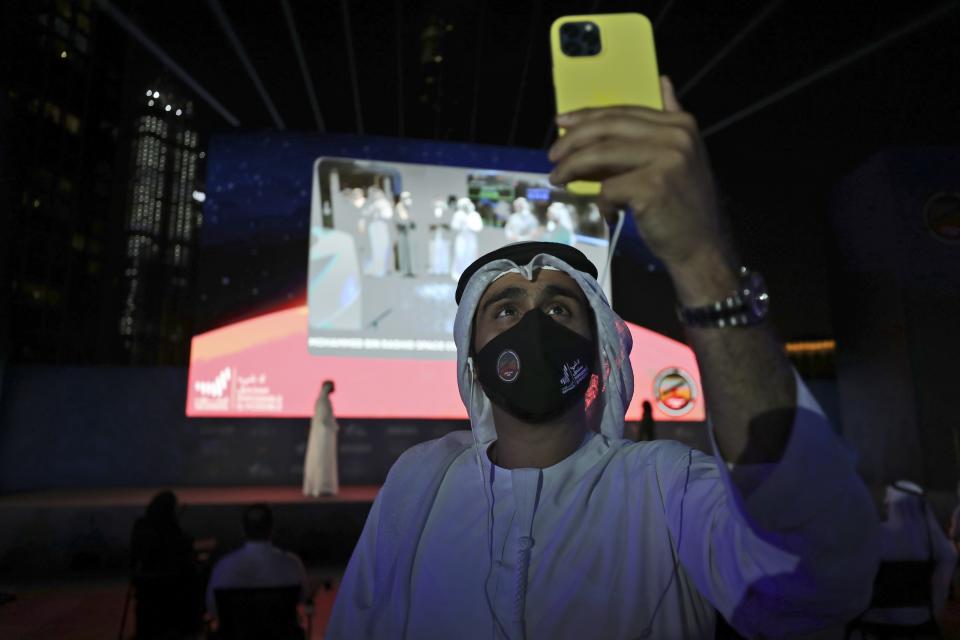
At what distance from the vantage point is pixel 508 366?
1271 millimetres

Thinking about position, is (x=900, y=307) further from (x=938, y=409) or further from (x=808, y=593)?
(x=808, y=593)

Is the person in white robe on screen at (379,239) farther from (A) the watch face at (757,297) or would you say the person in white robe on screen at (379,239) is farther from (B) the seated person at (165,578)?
(A) the watch face at (757,297)

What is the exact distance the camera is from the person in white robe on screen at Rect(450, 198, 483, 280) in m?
7.83

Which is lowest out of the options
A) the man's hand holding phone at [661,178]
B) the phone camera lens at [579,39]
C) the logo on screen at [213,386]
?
the man's hand holding phone at [661,178]

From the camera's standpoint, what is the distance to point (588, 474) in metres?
1.21

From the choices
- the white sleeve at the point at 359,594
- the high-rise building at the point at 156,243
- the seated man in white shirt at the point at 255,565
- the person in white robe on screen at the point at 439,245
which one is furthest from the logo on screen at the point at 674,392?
the high-rise building at the point at 156,243

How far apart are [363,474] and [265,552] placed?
227 inches

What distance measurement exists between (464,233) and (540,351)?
6.82 meters

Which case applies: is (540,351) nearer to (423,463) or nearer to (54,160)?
(423,463)

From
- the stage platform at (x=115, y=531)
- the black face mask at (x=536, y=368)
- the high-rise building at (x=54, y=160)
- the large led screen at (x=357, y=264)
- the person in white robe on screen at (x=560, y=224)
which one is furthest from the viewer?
the person in white robe on screen at (x=560, y=224)

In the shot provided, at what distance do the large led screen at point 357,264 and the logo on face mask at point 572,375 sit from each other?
20.9 feet

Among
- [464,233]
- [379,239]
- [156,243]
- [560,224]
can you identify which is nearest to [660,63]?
[560,224]

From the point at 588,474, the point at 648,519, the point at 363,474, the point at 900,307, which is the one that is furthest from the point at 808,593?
the point at 900,307

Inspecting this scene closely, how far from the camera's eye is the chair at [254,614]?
2473 mm
